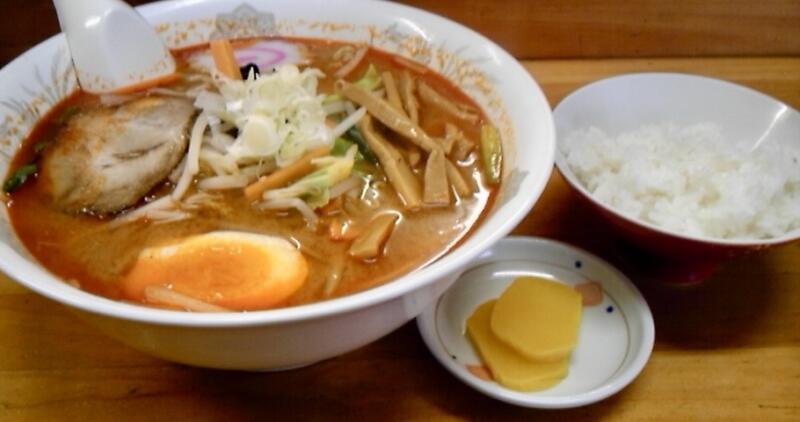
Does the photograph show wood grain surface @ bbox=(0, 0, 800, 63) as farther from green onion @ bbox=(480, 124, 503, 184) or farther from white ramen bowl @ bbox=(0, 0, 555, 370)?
green onion @ bbox=(480, 124, 503, 184)

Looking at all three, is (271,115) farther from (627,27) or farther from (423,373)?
(627,27)

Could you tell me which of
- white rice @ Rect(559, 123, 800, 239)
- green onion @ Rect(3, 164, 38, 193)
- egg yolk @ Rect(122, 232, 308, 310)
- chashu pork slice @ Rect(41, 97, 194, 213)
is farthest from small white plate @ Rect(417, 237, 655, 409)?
green onion @ Rect(3, 164, 38, 193)

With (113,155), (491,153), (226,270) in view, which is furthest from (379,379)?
(113,155)

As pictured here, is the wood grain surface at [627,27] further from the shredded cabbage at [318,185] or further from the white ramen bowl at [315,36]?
the shredded cabbage at [318,185]

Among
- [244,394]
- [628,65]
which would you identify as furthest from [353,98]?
[628,65]

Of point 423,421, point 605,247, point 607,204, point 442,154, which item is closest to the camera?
point 423,421

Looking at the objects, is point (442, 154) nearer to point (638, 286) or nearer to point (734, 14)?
point (638, 286)
